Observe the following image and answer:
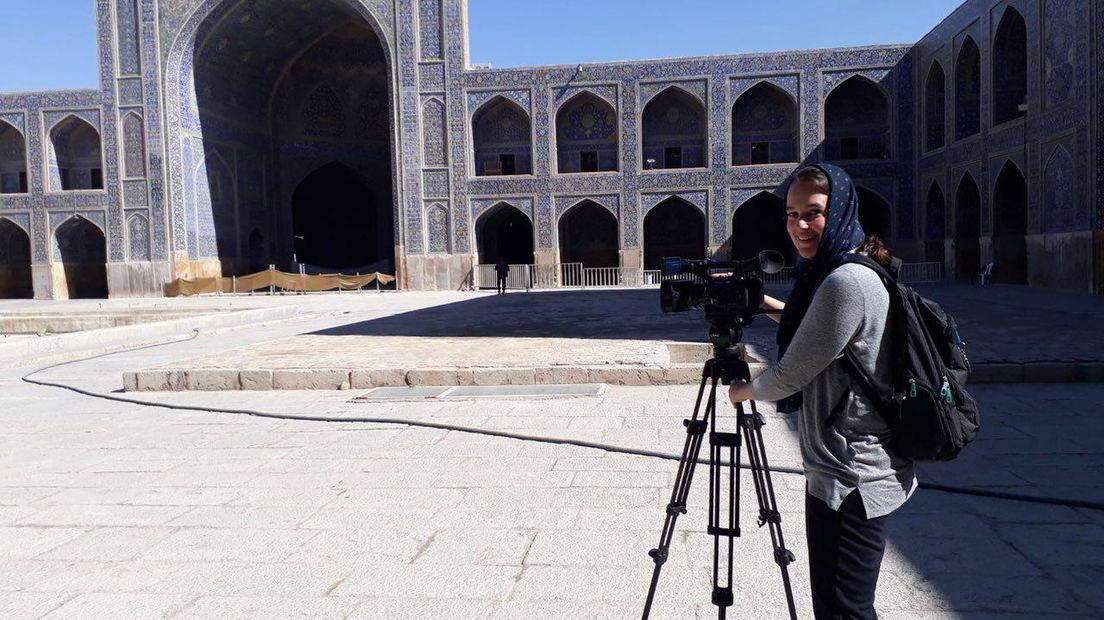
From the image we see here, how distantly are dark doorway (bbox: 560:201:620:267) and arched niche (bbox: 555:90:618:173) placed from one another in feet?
6.19

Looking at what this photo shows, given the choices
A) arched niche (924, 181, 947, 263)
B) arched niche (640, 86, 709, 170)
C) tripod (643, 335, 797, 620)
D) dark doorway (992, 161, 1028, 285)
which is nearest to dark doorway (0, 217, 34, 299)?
arched niche (640, 86, 709, 170)

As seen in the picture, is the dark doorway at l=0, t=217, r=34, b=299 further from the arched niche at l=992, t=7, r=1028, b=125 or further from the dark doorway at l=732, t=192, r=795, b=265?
the arched niche at l=992, t=7, r=1028, b=125

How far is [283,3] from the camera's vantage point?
26.9m

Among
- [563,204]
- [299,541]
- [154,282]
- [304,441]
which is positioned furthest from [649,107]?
[299,541]

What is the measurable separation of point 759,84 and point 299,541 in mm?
24793

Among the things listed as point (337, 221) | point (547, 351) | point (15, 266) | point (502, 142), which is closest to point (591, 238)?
point (502, 142)

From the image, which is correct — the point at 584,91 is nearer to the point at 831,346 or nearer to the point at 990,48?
the point at 990,48

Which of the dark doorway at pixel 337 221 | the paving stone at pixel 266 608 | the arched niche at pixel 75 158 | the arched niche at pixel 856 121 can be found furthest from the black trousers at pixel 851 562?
the dark doorway at pixel 337 221

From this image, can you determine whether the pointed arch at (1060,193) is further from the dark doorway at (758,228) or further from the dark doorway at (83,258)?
the dark doorway at (83,258)

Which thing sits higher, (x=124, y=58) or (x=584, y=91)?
(x=124, y=58)

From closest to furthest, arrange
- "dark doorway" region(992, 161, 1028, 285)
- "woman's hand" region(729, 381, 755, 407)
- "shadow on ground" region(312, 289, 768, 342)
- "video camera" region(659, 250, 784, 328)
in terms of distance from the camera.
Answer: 1. "woman's hand" region(729, 381, 755, 407)
2. "video camera" region(659, 250, 784, 328)
3. "shadow on ground" region(312, 289, 768, 342)
4. "dark doorway" region(992, 161, 1028, 285)

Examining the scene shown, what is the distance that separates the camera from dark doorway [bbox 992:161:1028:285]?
1914 cm

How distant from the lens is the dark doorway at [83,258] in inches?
1073

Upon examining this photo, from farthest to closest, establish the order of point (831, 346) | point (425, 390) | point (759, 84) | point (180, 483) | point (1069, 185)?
point (759, 84)
point (1069, 185)
point (425, 390)
point (180, 483)
point (831, 346)
